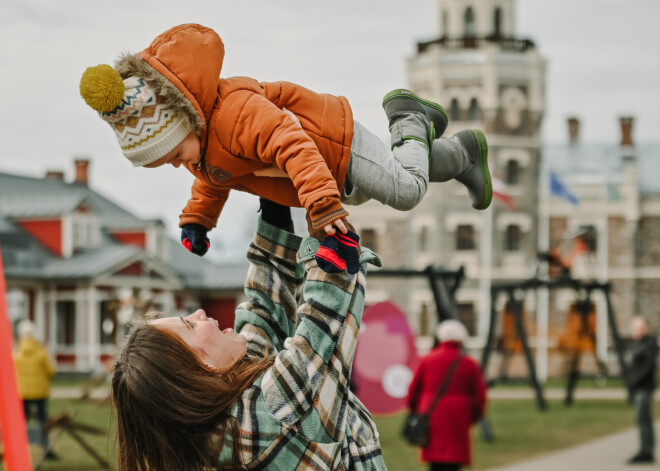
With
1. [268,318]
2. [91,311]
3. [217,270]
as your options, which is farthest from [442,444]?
[217,270]

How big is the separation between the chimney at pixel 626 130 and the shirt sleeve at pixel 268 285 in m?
40.4

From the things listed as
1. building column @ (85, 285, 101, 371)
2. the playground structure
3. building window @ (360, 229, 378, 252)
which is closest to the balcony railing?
building window @ (360, 229, 378, 252)

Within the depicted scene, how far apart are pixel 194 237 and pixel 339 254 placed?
597 millimetres

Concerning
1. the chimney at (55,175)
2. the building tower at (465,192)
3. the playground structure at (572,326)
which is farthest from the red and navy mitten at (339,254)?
the chimney at (55,175)

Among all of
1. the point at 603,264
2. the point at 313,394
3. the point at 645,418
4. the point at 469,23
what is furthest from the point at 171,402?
the point at 469,23

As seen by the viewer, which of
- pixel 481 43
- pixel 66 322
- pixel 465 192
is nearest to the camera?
pixel 66 322

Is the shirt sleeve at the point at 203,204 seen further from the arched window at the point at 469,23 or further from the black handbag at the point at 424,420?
the arched window at the point at 469,23

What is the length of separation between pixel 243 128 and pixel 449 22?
125 feet

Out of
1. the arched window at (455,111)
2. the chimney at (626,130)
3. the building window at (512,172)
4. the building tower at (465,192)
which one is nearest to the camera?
the building tower at (465,192)

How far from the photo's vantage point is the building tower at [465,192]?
36156 millimetres

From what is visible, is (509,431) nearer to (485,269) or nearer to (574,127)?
(485,269)

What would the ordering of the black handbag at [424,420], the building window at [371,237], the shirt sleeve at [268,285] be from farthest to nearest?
the building window at [371,237], the black handbag at [424,420], the shirt sleeve at [268,285]

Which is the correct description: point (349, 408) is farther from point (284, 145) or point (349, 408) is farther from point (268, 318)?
point (284, 145)

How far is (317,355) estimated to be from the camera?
1998 millimetres
